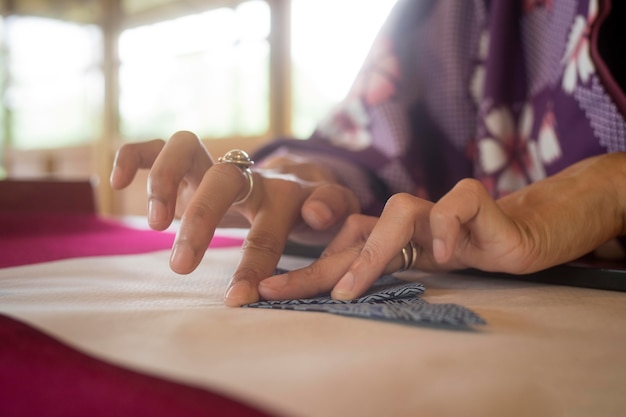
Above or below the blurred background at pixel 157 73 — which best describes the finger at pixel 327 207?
below

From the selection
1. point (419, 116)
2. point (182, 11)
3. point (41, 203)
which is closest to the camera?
point (419, 116)

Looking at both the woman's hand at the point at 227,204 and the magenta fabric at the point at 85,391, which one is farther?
the woman's hand at the point at 227,204

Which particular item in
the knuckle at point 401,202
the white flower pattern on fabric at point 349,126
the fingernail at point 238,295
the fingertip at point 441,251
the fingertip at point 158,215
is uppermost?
the white flower pattern on fabric at point 349,126

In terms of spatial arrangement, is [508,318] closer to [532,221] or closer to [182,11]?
[532,221]

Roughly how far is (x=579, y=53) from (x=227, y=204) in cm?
37

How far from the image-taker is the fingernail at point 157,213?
0.39 m

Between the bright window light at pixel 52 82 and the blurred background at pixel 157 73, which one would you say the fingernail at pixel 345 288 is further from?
the bright window light at pixel 52 82

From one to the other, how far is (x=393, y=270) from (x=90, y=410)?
0.86 feet

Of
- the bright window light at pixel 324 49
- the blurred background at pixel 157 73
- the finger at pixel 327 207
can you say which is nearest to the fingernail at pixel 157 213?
the finger at pixel 327 207

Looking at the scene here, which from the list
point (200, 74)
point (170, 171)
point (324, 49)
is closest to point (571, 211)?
point (170, 171)

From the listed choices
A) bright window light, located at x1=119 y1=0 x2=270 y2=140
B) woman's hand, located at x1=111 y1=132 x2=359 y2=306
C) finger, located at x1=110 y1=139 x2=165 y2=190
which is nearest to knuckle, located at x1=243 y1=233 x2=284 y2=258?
woman's hand, located at x1=111 y1=132 x2=359 y2=306

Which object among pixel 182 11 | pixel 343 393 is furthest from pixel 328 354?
pixel 182 11

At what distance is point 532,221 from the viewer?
0.40 meters

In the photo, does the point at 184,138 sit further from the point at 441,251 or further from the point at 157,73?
the point at 157,73
